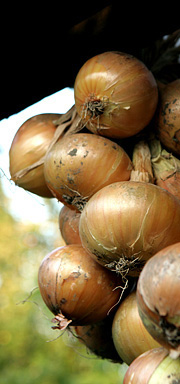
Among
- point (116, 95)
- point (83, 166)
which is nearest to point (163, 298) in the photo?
point (83, 166)

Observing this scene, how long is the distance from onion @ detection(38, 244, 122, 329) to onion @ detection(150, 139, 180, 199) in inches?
9.8

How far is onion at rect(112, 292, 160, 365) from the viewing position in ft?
2.71

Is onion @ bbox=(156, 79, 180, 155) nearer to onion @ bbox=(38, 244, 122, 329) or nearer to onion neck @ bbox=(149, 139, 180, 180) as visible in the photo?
onion neck @ bbox=(149, 139, 180, 180)

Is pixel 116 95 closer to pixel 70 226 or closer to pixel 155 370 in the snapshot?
pixel 70 226

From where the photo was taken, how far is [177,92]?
999 mm

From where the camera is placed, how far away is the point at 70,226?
1.11 meters

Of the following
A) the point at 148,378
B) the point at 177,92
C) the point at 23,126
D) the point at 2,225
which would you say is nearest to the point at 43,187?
the point at 23,126

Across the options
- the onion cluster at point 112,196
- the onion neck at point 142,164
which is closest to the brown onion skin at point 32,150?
the onion cluster at point 112,196

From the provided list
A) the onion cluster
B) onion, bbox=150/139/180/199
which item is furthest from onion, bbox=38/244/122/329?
onion, bbox=150/139/180/199

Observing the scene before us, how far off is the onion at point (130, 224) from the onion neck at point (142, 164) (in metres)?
0.12

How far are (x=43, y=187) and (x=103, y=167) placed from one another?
29 cm

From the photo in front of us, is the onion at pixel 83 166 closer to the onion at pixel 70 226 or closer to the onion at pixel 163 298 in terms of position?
the onion at pixel 70 226

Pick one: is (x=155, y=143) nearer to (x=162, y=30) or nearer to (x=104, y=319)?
(x=162, y=30)

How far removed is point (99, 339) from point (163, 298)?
576 mm
